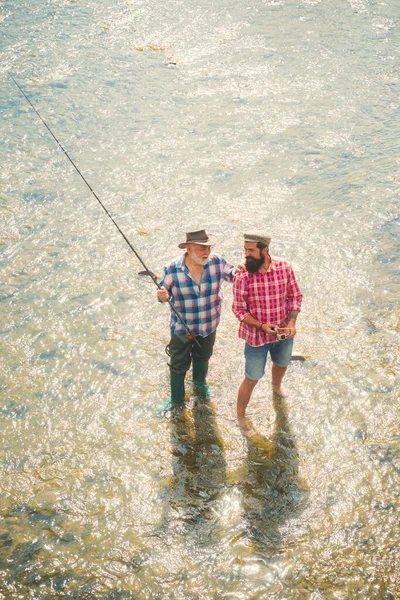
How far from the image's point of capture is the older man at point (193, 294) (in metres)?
4.32

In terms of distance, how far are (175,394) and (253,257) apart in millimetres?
1473


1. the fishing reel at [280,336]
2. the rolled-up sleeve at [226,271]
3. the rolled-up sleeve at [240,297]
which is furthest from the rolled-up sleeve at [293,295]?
the rolled-up sleeve at [226,271]

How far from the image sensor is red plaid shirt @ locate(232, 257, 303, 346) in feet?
14.0

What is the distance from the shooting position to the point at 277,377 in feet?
16.1

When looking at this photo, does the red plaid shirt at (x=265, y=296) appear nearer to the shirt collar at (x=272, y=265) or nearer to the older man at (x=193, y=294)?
the shirt collar at (x=272, y=265)

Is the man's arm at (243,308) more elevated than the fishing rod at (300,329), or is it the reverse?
the man's arm at (243,308)

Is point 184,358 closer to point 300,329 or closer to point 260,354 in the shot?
point 260,354

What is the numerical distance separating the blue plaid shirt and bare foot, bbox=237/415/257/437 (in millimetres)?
801

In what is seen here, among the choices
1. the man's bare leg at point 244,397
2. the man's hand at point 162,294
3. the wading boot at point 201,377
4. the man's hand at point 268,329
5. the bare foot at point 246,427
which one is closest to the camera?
the man's hand at point 268,329

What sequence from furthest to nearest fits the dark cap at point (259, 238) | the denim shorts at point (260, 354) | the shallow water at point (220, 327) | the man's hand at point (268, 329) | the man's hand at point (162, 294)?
the denim shorts at point (260, 354)
the man's hand at point (162, 294)
the man's hand at point (268, 329)
the dark cap at point (259, 238)
the shallow water at point (220, 327)

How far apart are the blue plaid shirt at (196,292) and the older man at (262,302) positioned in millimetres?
222

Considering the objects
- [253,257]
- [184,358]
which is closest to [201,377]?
[184,358]

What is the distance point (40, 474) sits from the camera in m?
4.44

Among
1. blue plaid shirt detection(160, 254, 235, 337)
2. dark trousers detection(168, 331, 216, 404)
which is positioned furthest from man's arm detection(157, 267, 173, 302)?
dark trousers detection(168, 331, 216, 404)
